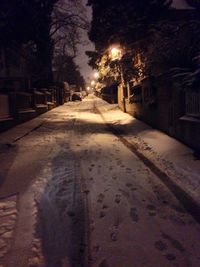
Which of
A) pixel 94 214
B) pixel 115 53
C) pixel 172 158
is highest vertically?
pixel 115 53

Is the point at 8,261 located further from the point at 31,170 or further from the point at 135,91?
the point at 135,91

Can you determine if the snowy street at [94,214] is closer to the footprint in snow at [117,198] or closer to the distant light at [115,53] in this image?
the footprint in snow at [117,198]

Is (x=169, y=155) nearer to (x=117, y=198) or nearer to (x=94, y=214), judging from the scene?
(x=117, y=198)

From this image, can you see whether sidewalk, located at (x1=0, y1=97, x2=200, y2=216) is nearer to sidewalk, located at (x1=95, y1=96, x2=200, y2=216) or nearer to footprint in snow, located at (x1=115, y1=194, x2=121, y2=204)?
sidewalk, located at (x1=95, y1=96, x2=200, y2=216)

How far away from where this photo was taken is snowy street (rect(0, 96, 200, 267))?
3.74 meters

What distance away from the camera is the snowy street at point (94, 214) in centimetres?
374

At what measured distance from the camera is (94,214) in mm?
4930

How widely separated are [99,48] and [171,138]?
7.38m

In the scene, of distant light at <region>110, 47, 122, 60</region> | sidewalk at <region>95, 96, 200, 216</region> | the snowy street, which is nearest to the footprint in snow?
the snowy street

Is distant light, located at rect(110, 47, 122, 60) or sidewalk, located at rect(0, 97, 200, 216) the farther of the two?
distant light, located at rect(110, 47, 122, 60)

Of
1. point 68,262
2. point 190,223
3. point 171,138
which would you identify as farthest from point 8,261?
point 171,138

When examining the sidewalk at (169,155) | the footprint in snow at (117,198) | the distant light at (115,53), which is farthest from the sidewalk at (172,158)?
the distant light at (115,53)

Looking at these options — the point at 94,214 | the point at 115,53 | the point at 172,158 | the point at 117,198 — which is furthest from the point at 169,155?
the point at 115,53

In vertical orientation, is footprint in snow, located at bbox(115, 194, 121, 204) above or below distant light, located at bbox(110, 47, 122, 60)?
below
